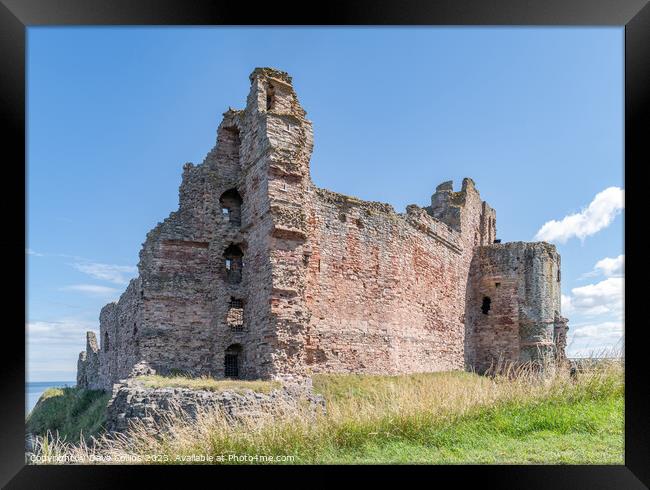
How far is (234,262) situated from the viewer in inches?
586

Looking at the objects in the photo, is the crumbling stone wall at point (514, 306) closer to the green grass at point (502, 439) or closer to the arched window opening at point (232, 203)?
the arched window opening at point (232, 203)

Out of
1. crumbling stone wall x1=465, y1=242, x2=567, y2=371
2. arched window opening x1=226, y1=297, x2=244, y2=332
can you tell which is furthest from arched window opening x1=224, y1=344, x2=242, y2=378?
crumbling stone wall x1=465, y1=242, x2=567, y2=371

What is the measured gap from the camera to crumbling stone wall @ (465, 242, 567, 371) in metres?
23.2

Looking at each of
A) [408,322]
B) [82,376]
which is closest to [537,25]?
[408,322]

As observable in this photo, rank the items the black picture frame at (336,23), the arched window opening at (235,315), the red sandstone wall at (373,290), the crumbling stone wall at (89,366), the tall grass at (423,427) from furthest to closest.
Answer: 1. the crumbling stone wall at (89,366)
2. the red sandstone wall at (373,290)
3. the arched window opening at (235,315)
4. the tall grass at (423,427)
5. the black picture frame at (336,23)

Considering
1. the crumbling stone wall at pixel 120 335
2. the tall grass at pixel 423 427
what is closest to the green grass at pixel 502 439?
the tall grass at pixel 423 427

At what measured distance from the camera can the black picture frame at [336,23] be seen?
743 cm

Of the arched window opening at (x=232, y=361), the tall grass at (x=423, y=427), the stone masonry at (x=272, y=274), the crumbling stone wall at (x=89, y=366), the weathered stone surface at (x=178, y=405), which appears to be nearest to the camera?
the tall grass at (x=423, y=427)

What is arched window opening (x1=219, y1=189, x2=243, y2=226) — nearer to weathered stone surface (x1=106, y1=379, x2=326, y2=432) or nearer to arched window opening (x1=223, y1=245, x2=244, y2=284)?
arched window opening (x1=223, y1=245, x2=244, y2=284)

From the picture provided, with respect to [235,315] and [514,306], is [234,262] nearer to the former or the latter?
[235,315]

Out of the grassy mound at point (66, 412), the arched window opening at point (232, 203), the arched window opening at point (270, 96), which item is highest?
the arched window opening at point (270, 96)

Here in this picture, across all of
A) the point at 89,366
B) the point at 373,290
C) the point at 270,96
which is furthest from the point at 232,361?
the point at 89,366

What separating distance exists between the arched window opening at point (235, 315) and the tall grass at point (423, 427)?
4.24 m
